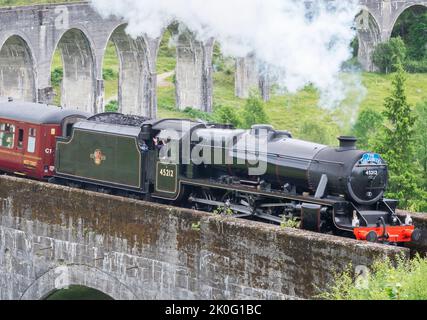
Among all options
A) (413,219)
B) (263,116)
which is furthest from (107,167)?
(263,116)

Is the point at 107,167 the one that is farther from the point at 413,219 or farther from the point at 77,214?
the point at 413,219

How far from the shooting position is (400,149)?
3036 centimetres

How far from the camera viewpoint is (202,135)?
19.3 metres

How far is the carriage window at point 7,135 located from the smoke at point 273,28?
17.2 metres

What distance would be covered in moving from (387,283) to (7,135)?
1355cm

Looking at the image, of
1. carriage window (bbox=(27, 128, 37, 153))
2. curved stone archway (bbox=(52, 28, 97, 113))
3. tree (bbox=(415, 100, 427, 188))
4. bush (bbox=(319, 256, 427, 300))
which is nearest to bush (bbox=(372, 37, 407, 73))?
curved stone archway (bbox=(52, 28, 97, 113))

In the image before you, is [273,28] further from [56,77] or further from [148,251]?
[148,251]

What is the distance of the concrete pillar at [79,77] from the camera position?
42625 millimetres

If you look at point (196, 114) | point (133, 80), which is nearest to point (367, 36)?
point (196, 114)

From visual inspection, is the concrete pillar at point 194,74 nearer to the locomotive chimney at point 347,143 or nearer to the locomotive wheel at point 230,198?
the locomotive wheel at point 230,198

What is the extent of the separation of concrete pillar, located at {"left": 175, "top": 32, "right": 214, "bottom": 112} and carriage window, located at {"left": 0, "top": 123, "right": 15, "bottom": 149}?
87.4 feet

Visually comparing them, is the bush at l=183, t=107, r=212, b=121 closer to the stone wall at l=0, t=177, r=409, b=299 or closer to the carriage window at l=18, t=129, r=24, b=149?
the carriage window at l=18, t=129, r=24, b=149

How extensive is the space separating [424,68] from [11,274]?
41699mm

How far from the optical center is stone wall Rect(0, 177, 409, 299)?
1430cm
